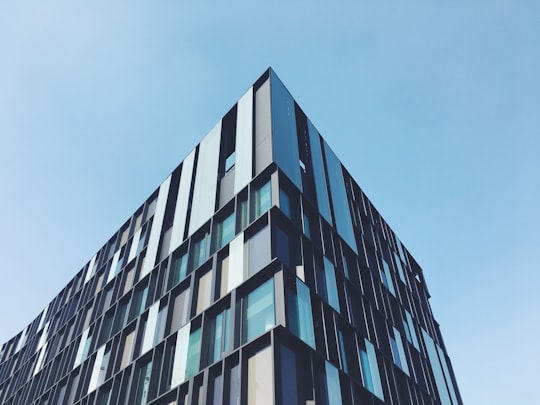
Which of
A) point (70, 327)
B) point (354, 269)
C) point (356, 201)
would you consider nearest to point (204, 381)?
point (354, 269)

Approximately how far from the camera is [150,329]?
22531mm

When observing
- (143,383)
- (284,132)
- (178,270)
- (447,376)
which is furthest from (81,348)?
(447,376)

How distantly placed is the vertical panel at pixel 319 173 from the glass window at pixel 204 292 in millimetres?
7484

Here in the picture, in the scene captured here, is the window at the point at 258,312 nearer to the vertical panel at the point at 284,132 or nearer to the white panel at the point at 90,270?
the vertical panel at the point at 284,132

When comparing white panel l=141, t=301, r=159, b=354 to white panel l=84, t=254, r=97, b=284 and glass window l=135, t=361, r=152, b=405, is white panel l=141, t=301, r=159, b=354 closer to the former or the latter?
glass window l=135, t=361, r=152, b=405

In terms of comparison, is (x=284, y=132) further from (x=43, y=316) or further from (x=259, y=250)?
(x=43, y=316)

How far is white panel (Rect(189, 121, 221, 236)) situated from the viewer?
2402 cm

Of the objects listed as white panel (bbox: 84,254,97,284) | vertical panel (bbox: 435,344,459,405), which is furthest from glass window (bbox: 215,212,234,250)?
vertical panel (bbox: 435,344,459,405)

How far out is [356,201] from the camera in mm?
31844

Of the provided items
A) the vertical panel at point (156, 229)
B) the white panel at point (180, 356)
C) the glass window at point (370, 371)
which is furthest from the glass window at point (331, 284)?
the vertical panel at point (156, 229)

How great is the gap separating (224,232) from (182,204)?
6951mm

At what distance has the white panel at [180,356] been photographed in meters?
17.8

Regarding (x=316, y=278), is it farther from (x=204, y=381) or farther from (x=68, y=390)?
(x=68, y=390)

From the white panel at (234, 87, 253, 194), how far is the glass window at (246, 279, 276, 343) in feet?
21.4
